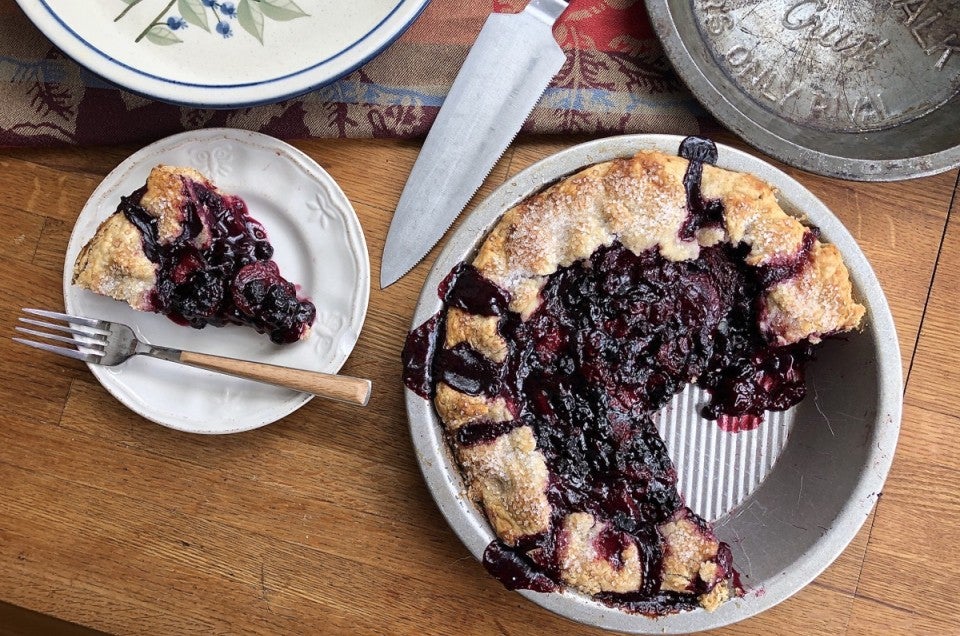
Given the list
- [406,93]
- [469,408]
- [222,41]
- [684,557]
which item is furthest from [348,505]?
[222,41]

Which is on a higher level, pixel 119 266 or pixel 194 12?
pixel 194 12

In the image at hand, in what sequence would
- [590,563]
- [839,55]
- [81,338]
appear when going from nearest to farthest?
[590,563] < [81,338] < [839,55]

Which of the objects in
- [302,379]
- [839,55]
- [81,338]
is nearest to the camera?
[302,379]

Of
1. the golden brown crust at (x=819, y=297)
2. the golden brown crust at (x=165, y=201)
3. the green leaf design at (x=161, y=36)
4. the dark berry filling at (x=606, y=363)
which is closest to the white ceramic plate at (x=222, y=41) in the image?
the green leaf design at (x=161, y=36)

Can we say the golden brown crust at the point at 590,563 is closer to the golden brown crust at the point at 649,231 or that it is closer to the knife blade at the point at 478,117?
the golden brown crust at the point at 649,231

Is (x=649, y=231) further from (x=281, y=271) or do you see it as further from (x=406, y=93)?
(x=281, y=271)

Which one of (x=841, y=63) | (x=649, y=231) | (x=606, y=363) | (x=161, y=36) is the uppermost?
(x=841, y=63)

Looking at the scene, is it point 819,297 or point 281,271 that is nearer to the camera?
point 819,297
